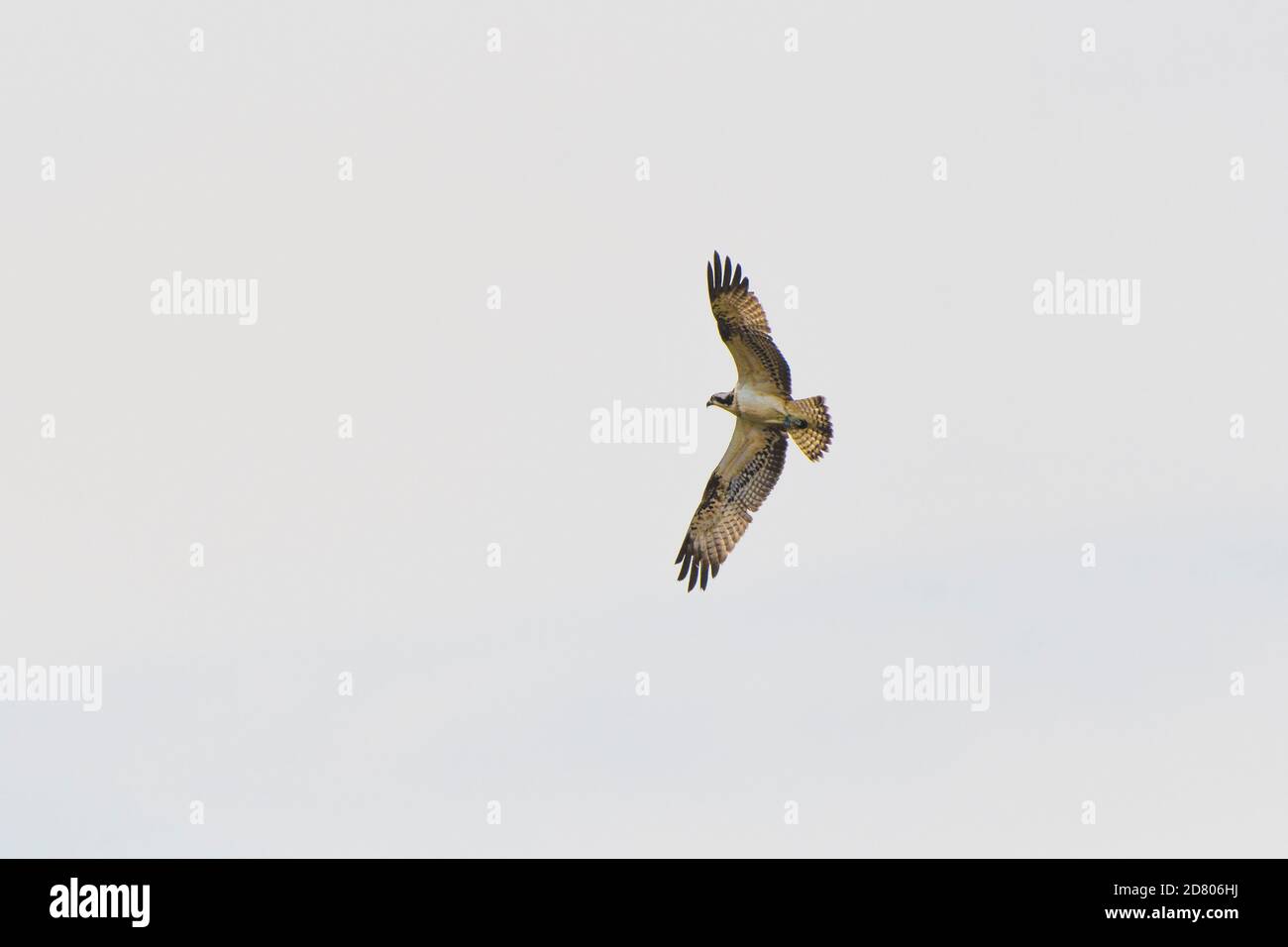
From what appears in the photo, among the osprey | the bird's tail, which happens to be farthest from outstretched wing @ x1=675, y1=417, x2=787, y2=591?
the bird's tail

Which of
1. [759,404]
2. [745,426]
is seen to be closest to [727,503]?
[745,426]

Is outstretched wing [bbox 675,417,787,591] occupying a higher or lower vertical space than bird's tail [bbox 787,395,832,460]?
lower

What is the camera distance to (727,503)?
1104 inches

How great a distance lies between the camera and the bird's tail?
2652cm

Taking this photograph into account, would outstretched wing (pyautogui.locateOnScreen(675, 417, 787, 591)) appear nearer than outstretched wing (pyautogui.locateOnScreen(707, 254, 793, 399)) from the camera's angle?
No

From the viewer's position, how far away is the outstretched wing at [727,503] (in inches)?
1085

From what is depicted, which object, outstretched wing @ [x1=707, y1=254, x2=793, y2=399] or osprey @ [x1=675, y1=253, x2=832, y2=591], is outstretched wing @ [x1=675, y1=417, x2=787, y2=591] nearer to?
osprey @ [x1=675, y1=253, x2=832, y2=591]

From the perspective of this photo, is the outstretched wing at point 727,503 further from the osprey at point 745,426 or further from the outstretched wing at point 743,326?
the outstretched wing at point 743,326

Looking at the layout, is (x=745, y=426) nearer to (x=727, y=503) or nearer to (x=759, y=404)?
(x=759, y=404)
